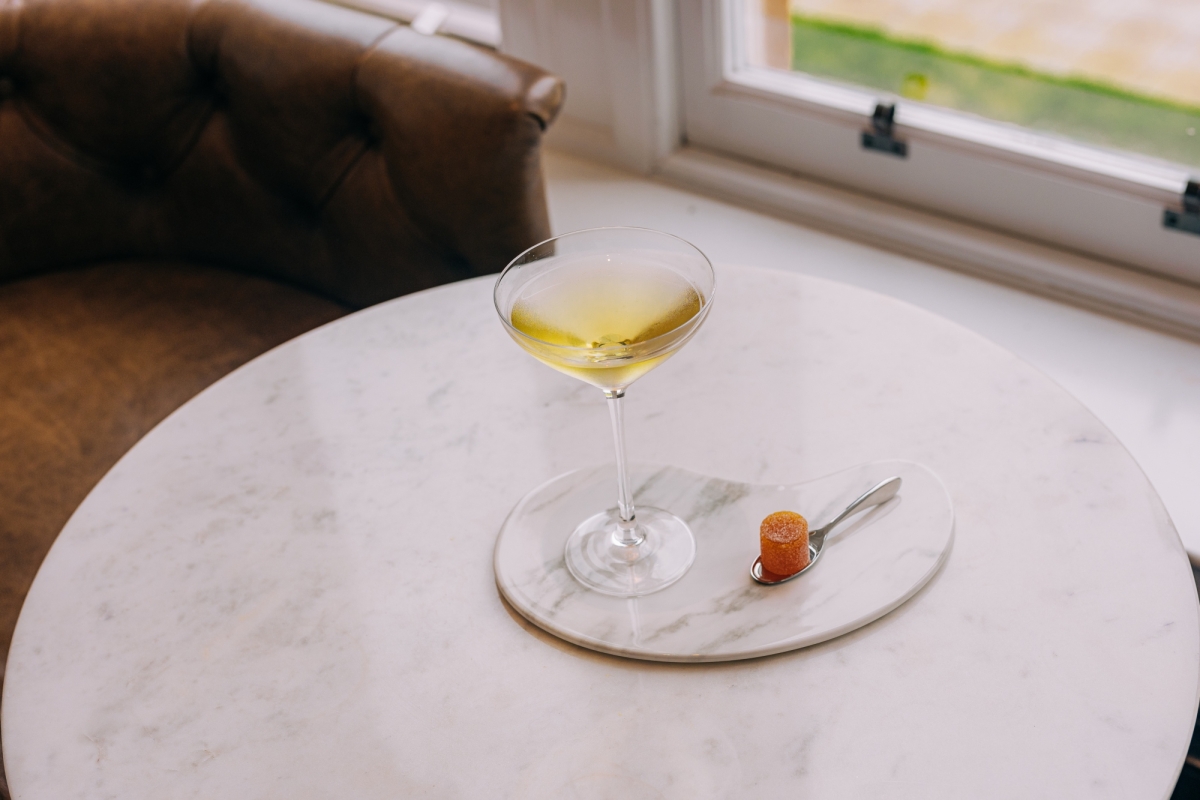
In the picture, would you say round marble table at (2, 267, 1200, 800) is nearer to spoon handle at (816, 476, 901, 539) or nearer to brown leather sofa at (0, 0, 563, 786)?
spoon handle at (816, 476, 901, 539)

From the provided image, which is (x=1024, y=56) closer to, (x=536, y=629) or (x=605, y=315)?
(x=605, y=315)

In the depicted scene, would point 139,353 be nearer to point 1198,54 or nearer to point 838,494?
point 838,494

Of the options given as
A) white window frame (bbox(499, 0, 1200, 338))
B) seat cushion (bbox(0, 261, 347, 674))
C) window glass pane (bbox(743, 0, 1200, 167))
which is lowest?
seat cushion (bbox(0, 261, 347, 674))

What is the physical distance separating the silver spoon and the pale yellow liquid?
169mm

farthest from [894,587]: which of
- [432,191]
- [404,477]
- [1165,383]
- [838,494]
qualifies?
[432,191]

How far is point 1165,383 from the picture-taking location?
1.21 meters

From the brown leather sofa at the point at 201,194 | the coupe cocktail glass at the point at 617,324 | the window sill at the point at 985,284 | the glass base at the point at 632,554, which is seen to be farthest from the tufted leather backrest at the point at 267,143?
the glass base at the point at 632,554

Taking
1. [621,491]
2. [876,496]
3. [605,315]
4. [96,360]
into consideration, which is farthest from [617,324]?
[96,360]

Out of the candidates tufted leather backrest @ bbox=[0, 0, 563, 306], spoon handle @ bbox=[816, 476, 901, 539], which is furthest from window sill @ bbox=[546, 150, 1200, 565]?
spoon handle @ bbox=[816, 476, 901, 539]

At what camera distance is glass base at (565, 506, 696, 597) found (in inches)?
30.0

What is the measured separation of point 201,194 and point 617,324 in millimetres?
1025

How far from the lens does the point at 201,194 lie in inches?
60.4

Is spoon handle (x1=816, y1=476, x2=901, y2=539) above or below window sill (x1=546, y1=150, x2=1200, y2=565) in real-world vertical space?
above

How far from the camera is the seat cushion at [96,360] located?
1268 millimetres
